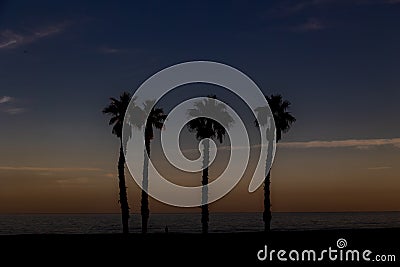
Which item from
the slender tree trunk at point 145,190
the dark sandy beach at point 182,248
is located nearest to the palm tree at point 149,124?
the slender tree trunk at point 145,190

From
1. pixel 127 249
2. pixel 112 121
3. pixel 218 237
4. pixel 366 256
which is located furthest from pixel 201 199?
pixel 366 256

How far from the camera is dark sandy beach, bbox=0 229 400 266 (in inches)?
951

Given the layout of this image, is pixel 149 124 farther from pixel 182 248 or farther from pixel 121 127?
pixel 182 248

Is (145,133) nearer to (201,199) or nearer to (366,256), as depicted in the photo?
(201,199)

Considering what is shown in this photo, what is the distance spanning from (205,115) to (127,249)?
25.8 meters

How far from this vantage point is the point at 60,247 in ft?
87.0
